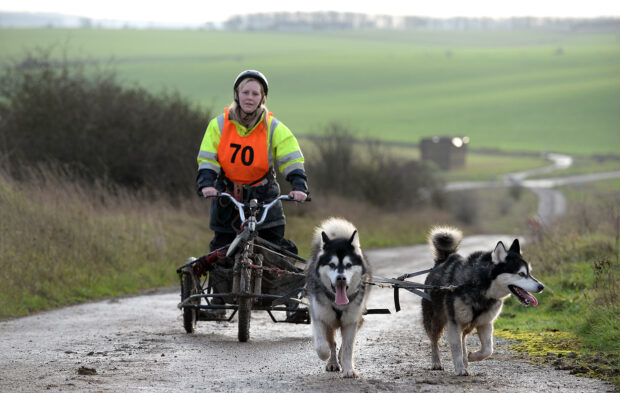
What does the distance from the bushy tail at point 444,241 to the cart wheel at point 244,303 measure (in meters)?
1.90

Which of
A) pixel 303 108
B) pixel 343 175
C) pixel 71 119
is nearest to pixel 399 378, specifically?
pixel 71 119

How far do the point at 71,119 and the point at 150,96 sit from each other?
285cm

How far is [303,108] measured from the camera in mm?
109062

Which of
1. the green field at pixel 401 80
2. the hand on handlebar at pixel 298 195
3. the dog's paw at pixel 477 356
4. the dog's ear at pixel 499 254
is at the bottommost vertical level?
the dog's paw at pixel 477 356

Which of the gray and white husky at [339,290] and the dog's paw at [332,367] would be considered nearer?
the gray and white husky at [339,290]

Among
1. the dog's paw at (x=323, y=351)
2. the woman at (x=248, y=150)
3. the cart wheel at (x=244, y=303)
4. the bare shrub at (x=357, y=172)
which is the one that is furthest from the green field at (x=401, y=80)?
the dog's paw at (x=323, y=351)

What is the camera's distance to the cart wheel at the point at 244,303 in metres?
9.11

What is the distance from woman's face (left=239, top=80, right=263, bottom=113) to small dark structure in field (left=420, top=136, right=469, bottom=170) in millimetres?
79216

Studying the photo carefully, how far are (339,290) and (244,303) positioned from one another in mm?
2058

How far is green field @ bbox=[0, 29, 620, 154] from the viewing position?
104 m

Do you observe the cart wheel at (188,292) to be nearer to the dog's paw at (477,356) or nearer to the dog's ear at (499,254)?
the dog's paw at (477,356)

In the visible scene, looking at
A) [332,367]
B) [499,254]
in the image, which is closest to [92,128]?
[332,367]

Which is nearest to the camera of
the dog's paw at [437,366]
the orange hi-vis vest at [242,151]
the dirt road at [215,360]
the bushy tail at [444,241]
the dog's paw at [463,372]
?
the dirt road at [215,360]

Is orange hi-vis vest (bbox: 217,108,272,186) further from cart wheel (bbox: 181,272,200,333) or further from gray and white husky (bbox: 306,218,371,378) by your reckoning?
gray and white husky (bbox: 306,218,371,378)
